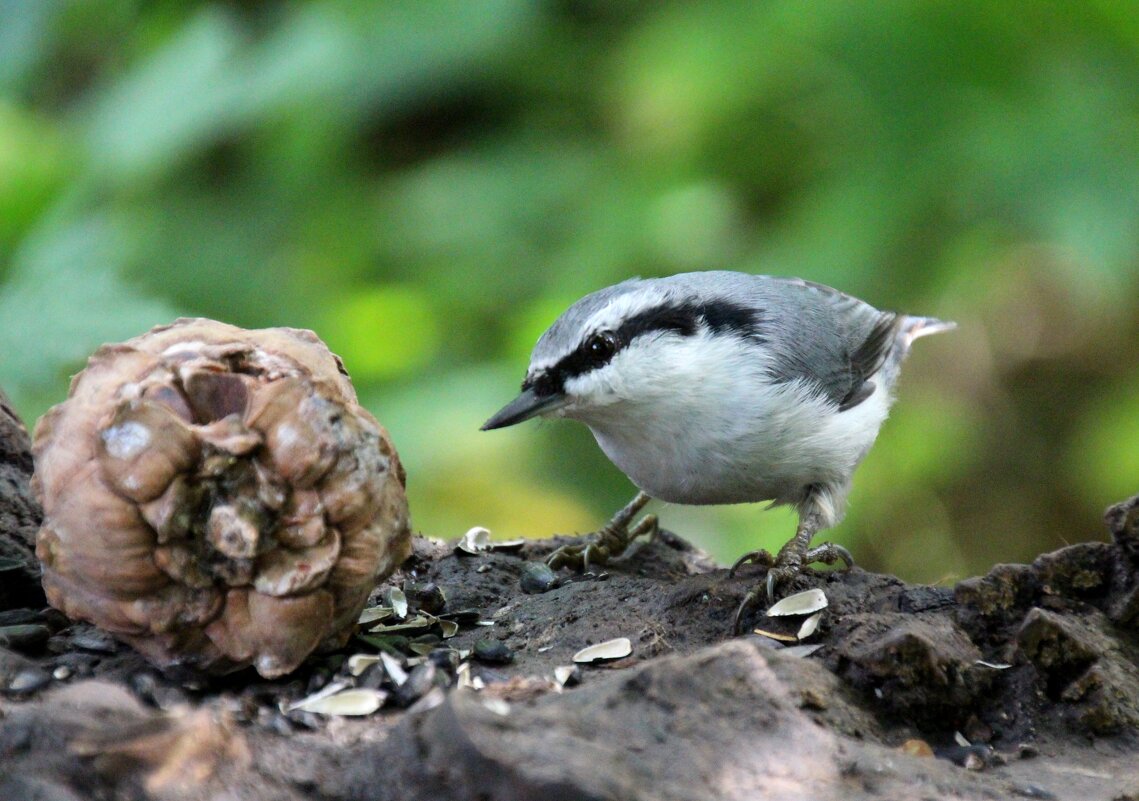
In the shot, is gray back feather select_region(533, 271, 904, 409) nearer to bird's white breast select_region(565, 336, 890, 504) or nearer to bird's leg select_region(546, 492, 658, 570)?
bird's white breast select_region(565, 336, 890, 504)

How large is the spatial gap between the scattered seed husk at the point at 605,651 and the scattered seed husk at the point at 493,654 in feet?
0.42

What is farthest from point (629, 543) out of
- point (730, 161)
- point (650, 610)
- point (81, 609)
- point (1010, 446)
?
point (1010, 446)

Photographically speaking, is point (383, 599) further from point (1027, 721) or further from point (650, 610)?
point (1027, 721)

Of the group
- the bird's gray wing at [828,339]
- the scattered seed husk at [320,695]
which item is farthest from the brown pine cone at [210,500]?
the bird's gray wing at [828,339]

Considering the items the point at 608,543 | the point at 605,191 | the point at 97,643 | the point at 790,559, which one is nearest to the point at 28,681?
the point at 97,643

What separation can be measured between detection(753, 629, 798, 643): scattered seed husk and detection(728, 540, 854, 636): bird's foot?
3.4 inches

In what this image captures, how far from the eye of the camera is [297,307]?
4629 mm

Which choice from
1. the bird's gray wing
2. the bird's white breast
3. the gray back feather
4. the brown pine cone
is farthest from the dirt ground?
the bird's gray wing

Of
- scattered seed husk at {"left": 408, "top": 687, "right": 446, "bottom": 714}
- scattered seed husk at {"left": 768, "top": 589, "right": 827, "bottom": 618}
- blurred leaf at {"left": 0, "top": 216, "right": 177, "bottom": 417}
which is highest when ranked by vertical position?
blurred leaf at {"left": 0, "top": 216, "right": 177, "bottom": 417}

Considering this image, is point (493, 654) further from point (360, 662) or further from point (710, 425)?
point (710, 425)

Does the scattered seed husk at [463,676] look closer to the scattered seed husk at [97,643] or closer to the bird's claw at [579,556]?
the scattered seed husk at [97,643]

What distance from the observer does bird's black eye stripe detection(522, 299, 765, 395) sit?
2990 millimetres

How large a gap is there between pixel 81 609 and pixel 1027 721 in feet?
5.35

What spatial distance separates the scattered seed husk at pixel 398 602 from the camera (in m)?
2.54
